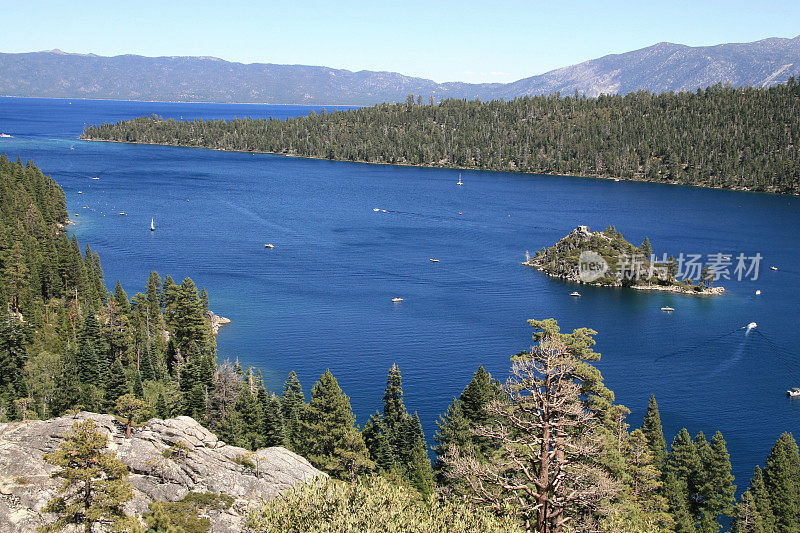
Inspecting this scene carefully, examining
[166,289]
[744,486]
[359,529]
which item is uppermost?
[359,529]

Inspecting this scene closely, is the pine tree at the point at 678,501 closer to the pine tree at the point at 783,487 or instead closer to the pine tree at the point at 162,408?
the pine tree at the point at 783,487

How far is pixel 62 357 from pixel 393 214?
113 m

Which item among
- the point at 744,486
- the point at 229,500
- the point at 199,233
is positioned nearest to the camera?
the point at 229,500

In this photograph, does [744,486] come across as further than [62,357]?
No

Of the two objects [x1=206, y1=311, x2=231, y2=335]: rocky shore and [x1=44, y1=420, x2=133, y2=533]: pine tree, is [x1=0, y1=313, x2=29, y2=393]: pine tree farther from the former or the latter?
[x1=44, y1=420, x2=133, y2=533]: pine tree

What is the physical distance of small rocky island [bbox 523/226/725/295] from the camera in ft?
377

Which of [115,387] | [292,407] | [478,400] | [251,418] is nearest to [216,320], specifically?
[115,387]

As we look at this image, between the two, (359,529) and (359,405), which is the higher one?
(359,529)

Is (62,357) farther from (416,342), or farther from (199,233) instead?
(199,233)

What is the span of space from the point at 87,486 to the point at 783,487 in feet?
151

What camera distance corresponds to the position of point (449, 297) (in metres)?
102

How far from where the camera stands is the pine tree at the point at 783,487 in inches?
1863

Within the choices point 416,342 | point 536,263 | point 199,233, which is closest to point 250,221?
point 199,233

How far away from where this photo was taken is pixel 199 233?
143875 mm
